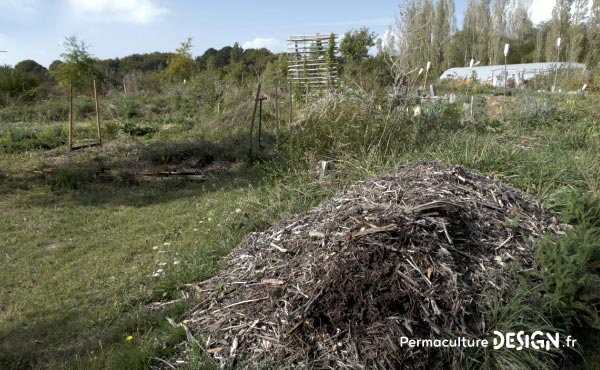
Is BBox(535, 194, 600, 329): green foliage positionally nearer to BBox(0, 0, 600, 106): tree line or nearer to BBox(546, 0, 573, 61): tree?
BBox(0, 0, 600, 106): tree line

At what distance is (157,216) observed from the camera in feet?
17.6

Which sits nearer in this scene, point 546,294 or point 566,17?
point 546,294

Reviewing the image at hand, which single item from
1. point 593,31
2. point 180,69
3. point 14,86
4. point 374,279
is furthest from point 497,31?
point 374,279

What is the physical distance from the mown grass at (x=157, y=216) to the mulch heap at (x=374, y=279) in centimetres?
46

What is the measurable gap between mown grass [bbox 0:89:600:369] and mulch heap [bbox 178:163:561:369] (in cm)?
46

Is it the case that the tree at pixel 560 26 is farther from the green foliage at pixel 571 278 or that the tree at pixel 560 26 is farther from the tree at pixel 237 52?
the green foliage at pixel 571 278

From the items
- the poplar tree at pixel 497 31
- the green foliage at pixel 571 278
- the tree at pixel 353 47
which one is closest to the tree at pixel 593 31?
the poplar tree at pixel 497 31

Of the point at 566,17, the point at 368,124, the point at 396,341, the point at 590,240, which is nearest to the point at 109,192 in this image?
the point at 368,124

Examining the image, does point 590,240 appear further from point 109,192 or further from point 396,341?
point 109,192

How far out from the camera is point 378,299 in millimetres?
2260

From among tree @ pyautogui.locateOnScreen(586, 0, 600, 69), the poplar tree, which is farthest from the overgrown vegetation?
the poplar tree

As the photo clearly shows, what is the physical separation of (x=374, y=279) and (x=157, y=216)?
3.71 m

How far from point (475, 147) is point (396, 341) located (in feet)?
9.54

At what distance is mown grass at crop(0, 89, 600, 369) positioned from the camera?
9.55 feet
